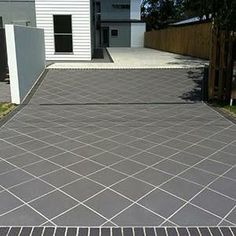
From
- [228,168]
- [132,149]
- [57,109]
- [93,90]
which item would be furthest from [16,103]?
[228,168]

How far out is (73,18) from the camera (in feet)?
50.7

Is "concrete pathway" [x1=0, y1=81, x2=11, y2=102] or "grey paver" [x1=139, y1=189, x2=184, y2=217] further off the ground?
"grey paver" [x1=139, y1=189, x2=184, y2=217]

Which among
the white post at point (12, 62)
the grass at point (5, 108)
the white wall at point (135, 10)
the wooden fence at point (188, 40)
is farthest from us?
the white wall at point (135, 10)

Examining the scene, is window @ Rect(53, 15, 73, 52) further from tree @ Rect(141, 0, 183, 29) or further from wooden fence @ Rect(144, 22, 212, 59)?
tree @ Rect(141, 0, 183, 29)

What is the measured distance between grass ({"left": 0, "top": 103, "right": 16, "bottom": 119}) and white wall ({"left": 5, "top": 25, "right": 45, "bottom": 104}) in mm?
271

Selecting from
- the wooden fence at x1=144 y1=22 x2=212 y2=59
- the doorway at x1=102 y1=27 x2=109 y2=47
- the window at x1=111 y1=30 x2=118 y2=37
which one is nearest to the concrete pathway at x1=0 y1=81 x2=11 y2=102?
the wooden fence at x1=144 y1=22 x2=212 y2=59

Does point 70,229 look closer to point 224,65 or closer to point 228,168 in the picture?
point 228,168

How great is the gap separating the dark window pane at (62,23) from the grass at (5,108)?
8.27 meters

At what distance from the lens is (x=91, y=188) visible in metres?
3.74

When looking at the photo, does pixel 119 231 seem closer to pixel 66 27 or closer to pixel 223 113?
pixel 223 113

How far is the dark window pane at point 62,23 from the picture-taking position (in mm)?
15570

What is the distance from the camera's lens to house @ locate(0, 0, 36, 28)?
14578 millimetres

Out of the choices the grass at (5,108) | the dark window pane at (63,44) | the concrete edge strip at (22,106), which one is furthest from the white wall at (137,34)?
the grass at (5,108)

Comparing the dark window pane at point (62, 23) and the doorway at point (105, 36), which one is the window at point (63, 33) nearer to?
the dark window pane at point (62, 23)
